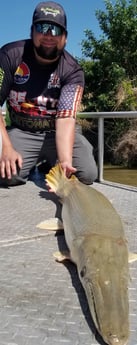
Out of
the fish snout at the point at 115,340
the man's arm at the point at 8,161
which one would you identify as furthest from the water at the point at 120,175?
the fish snout at the point at 115,340

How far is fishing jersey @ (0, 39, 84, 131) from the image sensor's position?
3797mm

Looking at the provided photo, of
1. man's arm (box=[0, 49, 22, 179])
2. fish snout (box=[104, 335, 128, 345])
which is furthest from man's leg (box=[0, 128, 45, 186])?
fish snout (box=[104, 335, 128, 345])

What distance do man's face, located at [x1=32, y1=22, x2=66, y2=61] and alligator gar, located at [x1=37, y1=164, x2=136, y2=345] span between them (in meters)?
1.28

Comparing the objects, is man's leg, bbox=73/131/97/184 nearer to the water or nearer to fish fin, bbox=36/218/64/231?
fish fin, bbox=36/218/64/231

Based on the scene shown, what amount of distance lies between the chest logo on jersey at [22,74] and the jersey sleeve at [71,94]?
12.1 inches

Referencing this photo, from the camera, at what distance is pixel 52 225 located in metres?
2.75

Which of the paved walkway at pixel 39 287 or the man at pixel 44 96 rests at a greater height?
the man at pixel 44 96

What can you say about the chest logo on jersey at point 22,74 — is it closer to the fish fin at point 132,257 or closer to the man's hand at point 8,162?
the man's hand at point 8,162

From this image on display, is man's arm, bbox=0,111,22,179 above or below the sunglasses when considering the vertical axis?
below

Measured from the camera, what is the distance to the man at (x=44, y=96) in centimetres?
359

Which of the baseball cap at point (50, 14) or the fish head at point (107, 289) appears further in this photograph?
the baseball cap at point (50, 14)

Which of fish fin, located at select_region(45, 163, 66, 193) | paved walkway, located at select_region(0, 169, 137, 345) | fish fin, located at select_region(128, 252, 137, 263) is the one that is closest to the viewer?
paved walkway, located at select_region(0, 169, 137, 345)

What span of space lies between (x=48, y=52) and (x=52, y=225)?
4.98ft

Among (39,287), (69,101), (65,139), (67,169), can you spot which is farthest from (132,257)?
(69,101)
